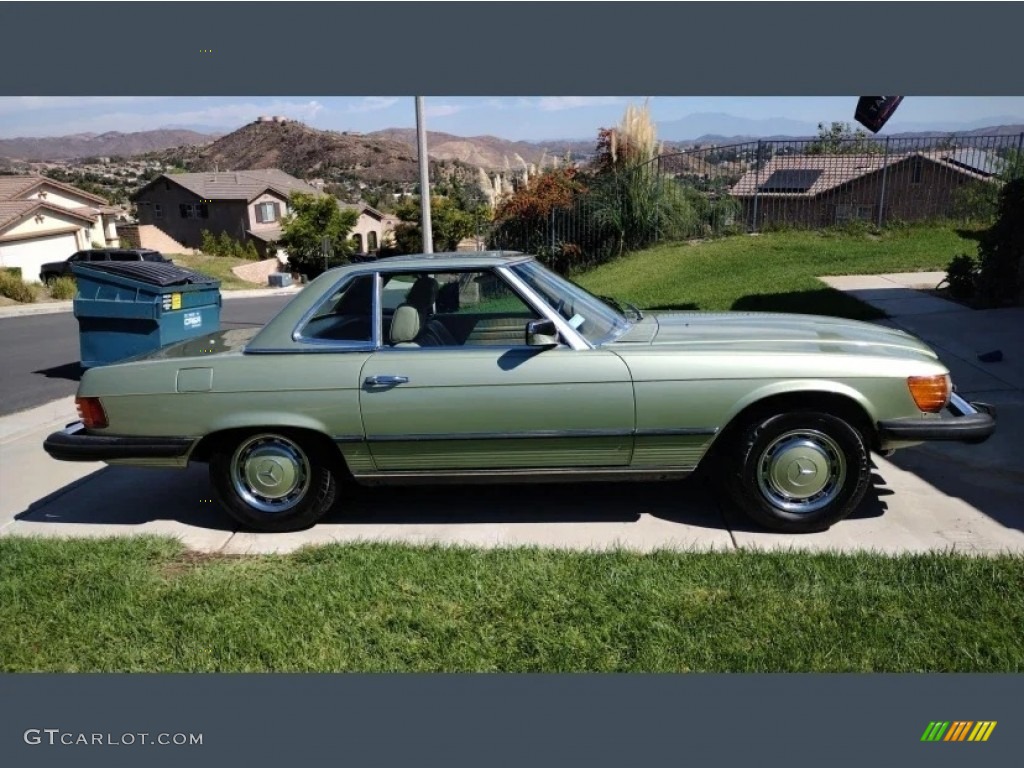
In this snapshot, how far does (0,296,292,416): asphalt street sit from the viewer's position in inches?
369

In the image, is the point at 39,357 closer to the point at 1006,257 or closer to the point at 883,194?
the point at 1006,257

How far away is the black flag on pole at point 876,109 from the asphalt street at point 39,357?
942 centimetres

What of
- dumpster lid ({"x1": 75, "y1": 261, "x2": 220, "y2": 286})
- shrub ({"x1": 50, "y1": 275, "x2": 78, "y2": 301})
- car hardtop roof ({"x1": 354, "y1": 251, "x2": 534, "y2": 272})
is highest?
car hardtop roof ({"x1": 354, "y1": 251, "x2": 534, "y2": 272})

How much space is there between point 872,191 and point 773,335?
1465 centimetres

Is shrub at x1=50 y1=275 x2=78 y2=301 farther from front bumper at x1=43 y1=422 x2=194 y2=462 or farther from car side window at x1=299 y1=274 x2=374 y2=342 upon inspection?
car side window at x1=299 y1=274 x2=374 y2=342

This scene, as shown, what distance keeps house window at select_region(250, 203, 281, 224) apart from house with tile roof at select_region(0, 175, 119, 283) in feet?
36.0

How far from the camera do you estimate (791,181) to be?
1931cm

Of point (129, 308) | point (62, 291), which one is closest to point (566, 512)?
point (129, 308)

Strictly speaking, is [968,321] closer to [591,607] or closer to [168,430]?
[591,607]

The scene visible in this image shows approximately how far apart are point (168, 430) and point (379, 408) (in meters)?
1.18

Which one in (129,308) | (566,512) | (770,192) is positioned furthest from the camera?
(770,192)

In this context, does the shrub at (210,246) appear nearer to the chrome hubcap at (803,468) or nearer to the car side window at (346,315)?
the car side window at (346,315)

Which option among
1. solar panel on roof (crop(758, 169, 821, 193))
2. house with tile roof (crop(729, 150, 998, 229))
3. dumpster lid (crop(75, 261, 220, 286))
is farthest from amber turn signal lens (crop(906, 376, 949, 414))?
solar panel on roof (crop(758, 169, 821, 193))

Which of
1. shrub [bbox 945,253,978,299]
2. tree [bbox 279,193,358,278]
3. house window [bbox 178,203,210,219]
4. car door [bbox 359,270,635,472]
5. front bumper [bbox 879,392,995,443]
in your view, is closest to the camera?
front bumper [bbox 879,392,995,443]
